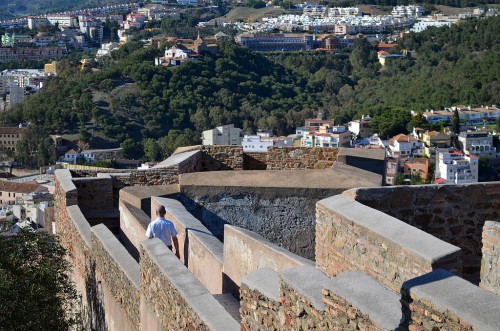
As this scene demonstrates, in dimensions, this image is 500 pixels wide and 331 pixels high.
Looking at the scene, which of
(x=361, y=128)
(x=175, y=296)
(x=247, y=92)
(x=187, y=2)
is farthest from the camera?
(x=187, y=2)

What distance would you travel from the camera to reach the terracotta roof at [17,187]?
45.1 meters

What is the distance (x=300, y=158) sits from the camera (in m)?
7.30

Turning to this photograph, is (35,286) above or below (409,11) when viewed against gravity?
above

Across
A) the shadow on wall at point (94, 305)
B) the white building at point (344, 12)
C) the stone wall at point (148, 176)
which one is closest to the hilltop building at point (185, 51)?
the white building at point (344, 12)

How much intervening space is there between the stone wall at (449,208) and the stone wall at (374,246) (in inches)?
13.8

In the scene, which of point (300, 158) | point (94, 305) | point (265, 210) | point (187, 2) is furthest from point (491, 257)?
point (187, 2)

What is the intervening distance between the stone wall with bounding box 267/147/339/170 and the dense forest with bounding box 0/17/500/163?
47.9 meters

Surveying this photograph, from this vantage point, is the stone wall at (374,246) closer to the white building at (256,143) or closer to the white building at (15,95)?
the white building at (256,143)

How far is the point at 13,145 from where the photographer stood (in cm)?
6238

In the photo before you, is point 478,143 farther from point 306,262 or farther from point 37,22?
point 37,22

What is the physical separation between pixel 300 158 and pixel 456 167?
37.4 meters

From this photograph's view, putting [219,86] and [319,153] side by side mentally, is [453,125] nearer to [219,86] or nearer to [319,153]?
[219,86]

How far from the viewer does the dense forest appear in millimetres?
62500

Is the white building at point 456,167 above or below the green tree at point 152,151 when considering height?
above
